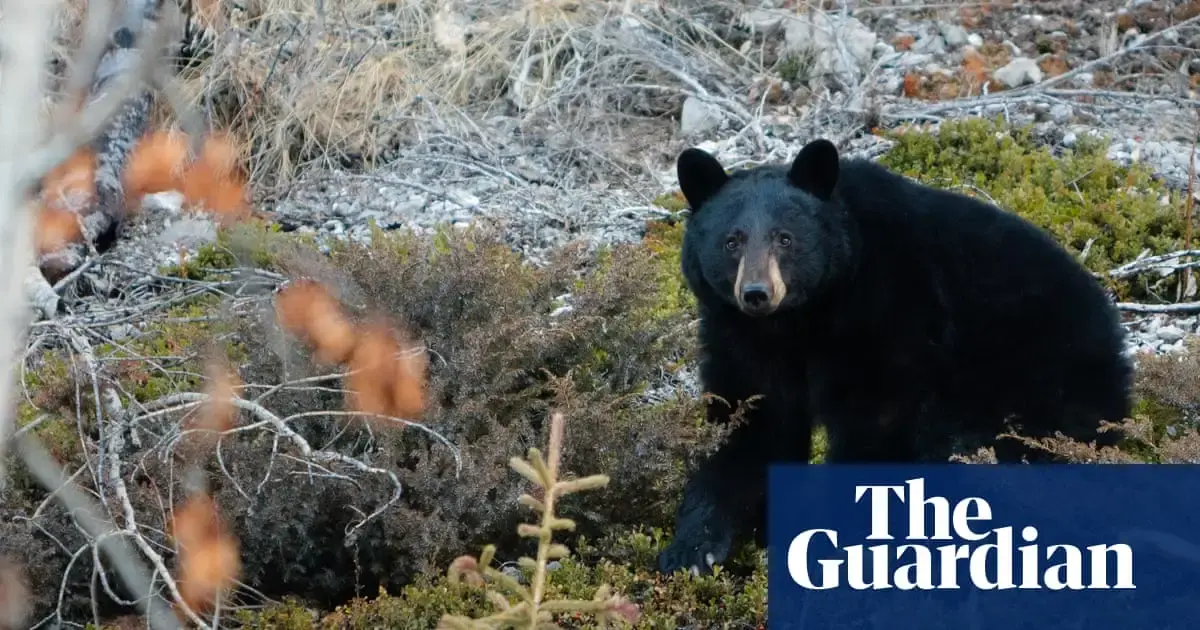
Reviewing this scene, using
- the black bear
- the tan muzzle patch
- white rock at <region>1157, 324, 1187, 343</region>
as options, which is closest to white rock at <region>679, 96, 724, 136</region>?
white rock at <region>1157, 324, 1187, 343</region>

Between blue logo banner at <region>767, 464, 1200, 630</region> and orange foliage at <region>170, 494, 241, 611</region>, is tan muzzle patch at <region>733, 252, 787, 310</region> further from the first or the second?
orange foliage at <region>170, 494, 241, 611</region>

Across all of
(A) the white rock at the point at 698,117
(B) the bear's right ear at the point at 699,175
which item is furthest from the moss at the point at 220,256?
(B) the bear's right ear at the point at 699,175

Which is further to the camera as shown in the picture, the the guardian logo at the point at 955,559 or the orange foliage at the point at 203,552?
the the guardian logo at the point at 955,559

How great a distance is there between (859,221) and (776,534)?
3.43 ft

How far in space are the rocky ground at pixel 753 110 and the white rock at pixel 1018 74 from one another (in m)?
0.01

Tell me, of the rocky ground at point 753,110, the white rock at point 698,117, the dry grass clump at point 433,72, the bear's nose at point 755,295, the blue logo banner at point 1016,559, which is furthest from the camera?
the white rock at point 698,117

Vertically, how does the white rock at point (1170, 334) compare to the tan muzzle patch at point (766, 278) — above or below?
above

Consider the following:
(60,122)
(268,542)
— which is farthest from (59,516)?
(60,122)

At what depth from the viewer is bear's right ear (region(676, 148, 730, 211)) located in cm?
486

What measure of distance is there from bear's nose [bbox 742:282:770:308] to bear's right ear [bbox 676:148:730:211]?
1.78 ft

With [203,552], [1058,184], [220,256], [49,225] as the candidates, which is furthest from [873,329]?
[220,256]

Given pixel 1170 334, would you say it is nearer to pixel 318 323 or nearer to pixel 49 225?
pixel 318 323

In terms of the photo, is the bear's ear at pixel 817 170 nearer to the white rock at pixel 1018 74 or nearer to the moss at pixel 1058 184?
the moss at pixel 1058 184

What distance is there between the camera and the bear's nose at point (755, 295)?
4449mm
